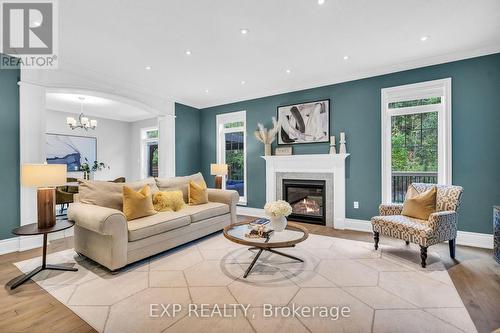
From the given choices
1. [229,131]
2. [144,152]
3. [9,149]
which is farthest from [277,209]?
[144,152]

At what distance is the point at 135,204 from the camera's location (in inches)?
119

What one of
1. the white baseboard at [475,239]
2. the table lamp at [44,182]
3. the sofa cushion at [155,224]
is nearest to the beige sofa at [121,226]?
the sofa cushion at [155,224]

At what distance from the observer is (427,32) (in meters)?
2.87

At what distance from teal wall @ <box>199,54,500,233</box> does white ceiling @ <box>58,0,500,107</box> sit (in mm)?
226

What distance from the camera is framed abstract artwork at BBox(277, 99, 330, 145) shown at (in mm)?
4508

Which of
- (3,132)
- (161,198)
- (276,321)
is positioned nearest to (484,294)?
(276,321)

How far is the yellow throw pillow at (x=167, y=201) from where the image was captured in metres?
3.48

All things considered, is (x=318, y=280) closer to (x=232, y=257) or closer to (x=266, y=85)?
(x=232, y=257)

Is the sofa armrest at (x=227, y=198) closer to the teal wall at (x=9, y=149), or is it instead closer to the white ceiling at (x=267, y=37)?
the white ceiling at (x=267, y=37)

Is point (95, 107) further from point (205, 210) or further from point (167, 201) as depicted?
point (205, 210)

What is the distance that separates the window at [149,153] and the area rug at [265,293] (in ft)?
16.1

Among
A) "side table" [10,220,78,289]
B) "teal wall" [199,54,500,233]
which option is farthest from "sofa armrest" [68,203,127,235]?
"teal wall" [199,54,500,233]

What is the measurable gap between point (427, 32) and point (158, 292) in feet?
13.6

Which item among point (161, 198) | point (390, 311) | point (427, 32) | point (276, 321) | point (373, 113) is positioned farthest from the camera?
point (373, 113)
